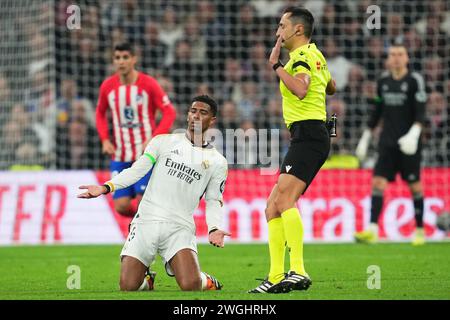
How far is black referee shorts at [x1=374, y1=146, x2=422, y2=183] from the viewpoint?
13539mm

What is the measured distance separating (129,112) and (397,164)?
404 centimetres

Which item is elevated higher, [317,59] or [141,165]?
[317,59]

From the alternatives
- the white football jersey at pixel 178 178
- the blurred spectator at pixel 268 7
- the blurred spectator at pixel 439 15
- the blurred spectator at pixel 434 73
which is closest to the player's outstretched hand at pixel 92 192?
the white football jersey at pixel 178 178

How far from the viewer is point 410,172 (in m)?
13.5

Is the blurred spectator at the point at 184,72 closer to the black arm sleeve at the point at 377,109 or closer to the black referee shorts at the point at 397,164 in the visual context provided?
the black arm sleeve at the point at 377,109

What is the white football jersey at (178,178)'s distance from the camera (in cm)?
803

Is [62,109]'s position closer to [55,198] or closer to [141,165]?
[55,198]

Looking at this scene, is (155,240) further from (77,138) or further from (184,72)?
(184,72)

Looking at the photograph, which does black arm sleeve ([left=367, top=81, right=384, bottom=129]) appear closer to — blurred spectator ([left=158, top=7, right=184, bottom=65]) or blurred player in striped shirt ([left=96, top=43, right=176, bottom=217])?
blurred player in striped shirt ([left=96, top=43, right=176, bottom=217])

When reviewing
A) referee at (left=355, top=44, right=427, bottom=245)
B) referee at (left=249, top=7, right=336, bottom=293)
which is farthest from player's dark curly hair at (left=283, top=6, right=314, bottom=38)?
referee at (left=355, top=44, right=427, bottom=245)

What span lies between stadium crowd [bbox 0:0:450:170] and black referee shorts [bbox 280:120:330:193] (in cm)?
851

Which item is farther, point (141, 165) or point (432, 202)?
point (432, 202)
